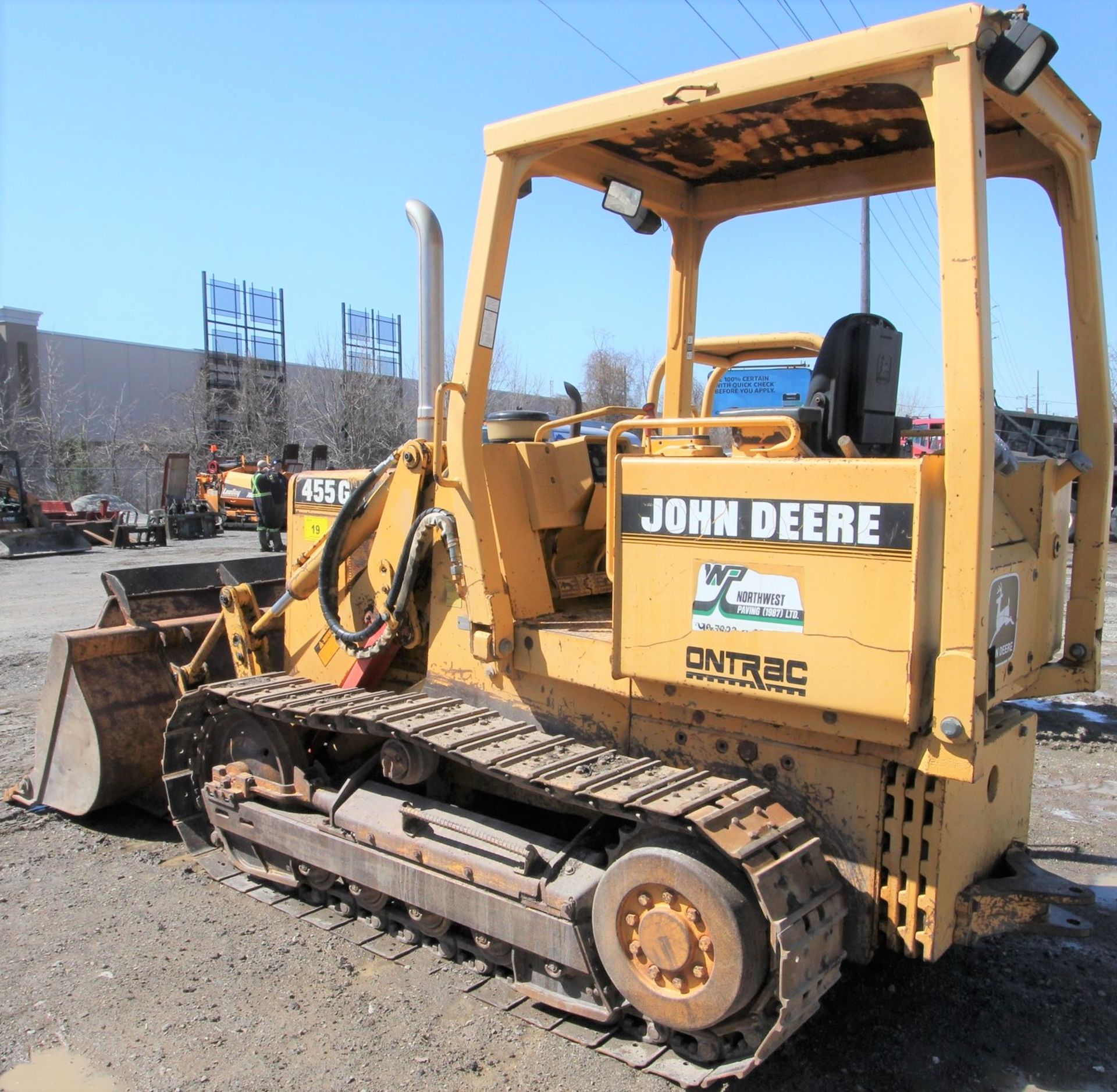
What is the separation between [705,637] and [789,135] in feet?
6.23

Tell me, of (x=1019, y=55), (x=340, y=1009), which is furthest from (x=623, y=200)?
(x=340, y=1009)

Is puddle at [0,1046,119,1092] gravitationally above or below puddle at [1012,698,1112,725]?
below

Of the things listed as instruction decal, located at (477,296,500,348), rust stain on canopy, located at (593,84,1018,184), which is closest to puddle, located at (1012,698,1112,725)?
rust stain on canopy, located at (593,84,1018,184)

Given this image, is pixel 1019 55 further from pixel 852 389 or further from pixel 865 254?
pixel 865 254

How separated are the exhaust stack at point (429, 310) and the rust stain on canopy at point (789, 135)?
809 millimetres

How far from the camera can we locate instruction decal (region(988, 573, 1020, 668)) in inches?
Answer: 118

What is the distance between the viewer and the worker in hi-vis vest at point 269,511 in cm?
2047

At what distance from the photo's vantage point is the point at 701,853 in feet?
9.77

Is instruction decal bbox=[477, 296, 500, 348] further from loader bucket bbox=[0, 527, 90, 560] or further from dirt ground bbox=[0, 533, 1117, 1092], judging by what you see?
loader bucket bbox=[0, 527, 90, 560]

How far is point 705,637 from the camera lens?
3.10m

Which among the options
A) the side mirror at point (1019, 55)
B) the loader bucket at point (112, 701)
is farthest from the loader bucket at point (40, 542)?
the side mirror at point (1019, 55)

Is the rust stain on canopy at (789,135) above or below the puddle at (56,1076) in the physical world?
above

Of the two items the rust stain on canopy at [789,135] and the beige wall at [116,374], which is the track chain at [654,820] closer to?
the rust stain on canopy at [789,135]

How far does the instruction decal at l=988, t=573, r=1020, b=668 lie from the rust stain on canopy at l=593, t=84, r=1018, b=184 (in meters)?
1.53
